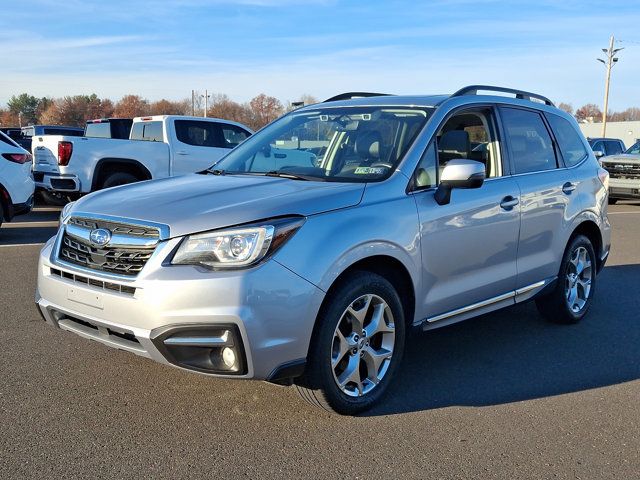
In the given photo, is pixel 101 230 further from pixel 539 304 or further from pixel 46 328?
pixel 539 304

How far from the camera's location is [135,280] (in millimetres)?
3316

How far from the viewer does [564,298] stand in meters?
5.57

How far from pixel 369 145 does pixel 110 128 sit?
41.2ft

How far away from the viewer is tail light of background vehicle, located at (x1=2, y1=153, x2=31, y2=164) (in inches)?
383

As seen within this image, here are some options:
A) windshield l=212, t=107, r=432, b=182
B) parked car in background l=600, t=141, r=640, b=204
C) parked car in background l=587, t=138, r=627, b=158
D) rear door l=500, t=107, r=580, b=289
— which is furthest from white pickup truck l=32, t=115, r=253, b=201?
parked car in background l=587, t=138, r=627, b=158

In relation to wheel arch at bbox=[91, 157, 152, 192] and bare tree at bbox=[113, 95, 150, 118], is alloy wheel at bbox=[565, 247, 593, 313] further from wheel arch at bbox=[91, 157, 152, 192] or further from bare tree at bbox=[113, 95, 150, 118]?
bare tree at bbox=[113, 95, 150, 118]

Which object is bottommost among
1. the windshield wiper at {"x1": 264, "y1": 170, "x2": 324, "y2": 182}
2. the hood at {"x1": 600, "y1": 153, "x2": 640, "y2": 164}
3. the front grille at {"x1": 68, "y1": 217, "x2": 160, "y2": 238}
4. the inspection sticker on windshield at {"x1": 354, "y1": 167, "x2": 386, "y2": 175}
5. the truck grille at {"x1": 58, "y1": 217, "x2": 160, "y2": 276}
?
the hood at {"x1": 600, "y1": 153, "x2": 640, "y2": 164}

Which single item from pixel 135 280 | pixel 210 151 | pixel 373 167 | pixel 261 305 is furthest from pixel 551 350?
pixel 210 151

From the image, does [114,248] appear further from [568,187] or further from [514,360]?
[568,187]

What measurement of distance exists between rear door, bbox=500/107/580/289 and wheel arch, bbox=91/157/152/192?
8.58 metres

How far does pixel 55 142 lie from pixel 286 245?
32.5 feet

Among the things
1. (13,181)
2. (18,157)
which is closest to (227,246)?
(13,181)

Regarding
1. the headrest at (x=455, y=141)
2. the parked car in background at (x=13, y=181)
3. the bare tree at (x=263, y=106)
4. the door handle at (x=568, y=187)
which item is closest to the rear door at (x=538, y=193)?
the door handle at (x=568, y=187)

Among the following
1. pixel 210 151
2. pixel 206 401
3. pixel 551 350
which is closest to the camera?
pixel 206 401
